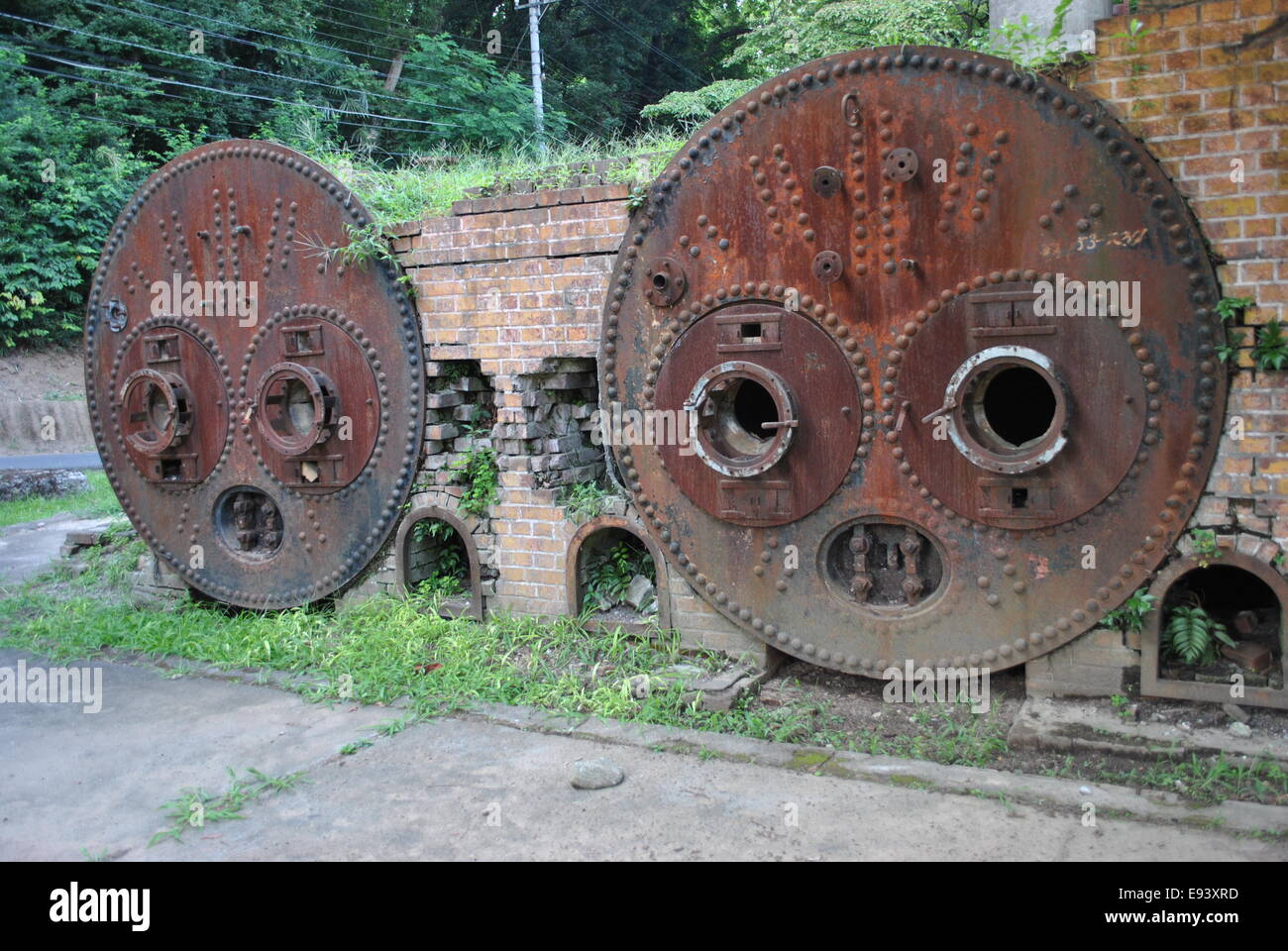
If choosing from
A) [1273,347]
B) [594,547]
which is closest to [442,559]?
[594,547]

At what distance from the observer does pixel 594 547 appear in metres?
5.31

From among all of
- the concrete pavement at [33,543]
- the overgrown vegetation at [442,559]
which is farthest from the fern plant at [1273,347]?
the concrete pavement at [33,543]

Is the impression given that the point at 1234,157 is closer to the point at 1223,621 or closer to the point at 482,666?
the point at 1223,621

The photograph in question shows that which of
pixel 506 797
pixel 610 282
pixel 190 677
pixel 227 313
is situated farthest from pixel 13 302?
pixel 506 797

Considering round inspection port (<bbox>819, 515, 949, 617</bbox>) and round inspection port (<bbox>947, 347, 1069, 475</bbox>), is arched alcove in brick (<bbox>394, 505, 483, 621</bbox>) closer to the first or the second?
round inspection port (<bbox>819, 515, 949, 617</bbox>)

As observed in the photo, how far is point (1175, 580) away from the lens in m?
3.72

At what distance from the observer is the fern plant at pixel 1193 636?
369 centimetres

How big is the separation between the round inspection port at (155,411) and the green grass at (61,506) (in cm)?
442

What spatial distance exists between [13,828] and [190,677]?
1.80 meters

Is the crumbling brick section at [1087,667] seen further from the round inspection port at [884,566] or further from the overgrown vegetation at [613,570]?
the overgrown vegetation at [613,570]

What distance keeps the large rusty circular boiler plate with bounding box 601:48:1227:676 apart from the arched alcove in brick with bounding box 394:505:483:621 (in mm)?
1055

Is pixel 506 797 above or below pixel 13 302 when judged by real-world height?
below

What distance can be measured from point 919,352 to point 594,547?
81.1 inches

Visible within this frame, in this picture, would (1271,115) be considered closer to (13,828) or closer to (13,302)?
(13,828)
